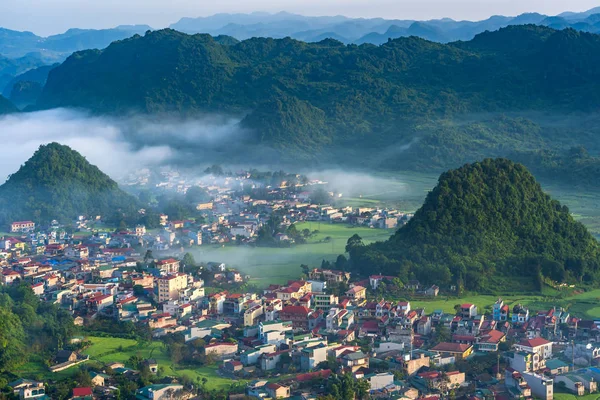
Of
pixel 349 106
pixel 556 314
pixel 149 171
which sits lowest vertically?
pixel 556 314

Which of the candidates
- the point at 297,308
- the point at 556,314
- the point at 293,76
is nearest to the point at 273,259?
the point at 297,308

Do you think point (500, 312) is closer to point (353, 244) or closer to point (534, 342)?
point (534, 342)

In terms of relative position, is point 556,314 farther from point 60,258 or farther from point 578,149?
point 578,149

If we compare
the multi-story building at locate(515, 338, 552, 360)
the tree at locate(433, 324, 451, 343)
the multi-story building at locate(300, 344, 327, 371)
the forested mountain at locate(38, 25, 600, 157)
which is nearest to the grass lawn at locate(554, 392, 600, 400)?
the multi-story building at locate(515, 338, 552, 360)

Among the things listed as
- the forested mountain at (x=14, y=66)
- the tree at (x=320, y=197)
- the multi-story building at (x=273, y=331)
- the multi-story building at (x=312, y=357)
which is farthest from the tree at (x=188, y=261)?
the forested mountain at (x=14, y=66)

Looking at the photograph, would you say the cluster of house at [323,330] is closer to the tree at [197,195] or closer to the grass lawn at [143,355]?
the grass lawn at [143,355]
